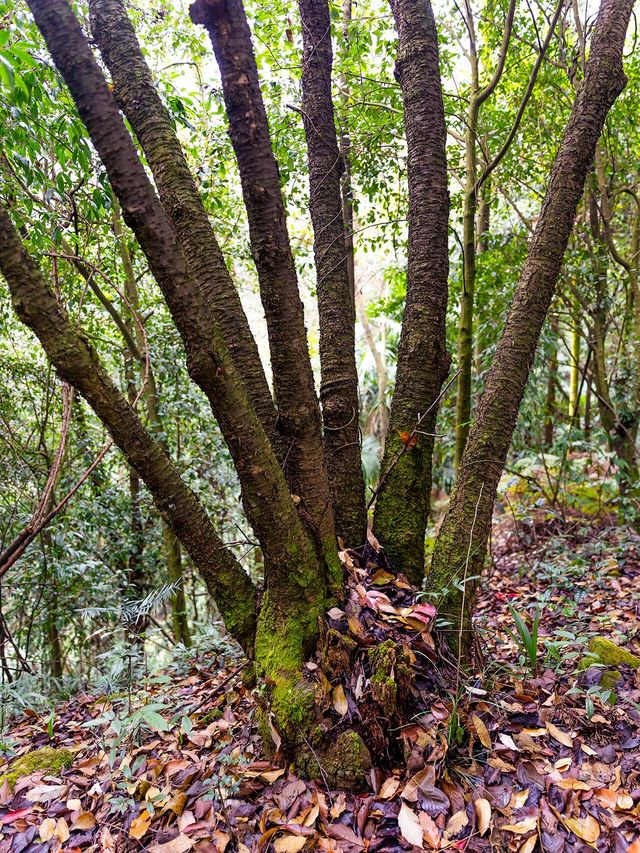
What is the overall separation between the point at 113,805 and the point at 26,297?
1.91 metres

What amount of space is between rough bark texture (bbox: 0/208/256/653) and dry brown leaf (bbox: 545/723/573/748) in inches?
53.2

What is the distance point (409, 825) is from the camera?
181cm

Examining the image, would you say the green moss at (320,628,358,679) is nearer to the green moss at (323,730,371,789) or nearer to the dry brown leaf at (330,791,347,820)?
the green moss at (323,730,371,789)

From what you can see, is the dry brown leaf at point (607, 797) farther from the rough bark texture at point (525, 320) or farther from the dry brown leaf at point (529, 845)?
the rough bark texture at point (525, 320)

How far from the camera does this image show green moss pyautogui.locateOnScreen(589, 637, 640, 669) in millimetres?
2732

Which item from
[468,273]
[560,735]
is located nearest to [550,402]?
[468,273]

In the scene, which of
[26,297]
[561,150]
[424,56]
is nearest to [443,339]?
[561,150]

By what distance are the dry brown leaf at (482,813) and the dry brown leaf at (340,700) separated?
554 mm

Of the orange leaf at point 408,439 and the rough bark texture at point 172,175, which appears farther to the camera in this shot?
the orange leaf at point 408,439

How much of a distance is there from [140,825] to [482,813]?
4.03ft

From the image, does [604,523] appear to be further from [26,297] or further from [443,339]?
[26,297]

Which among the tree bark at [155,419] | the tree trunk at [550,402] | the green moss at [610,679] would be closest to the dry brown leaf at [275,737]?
the green moss at [610,679]

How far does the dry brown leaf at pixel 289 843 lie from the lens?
1.77 meters

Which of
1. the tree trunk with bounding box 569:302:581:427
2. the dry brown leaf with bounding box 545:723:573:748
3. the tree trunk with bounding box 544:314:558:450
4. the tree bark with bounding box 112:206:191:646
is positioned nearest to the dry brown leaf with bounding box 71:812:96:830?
the dry brown leaf with bounding box 545:723:573:748
